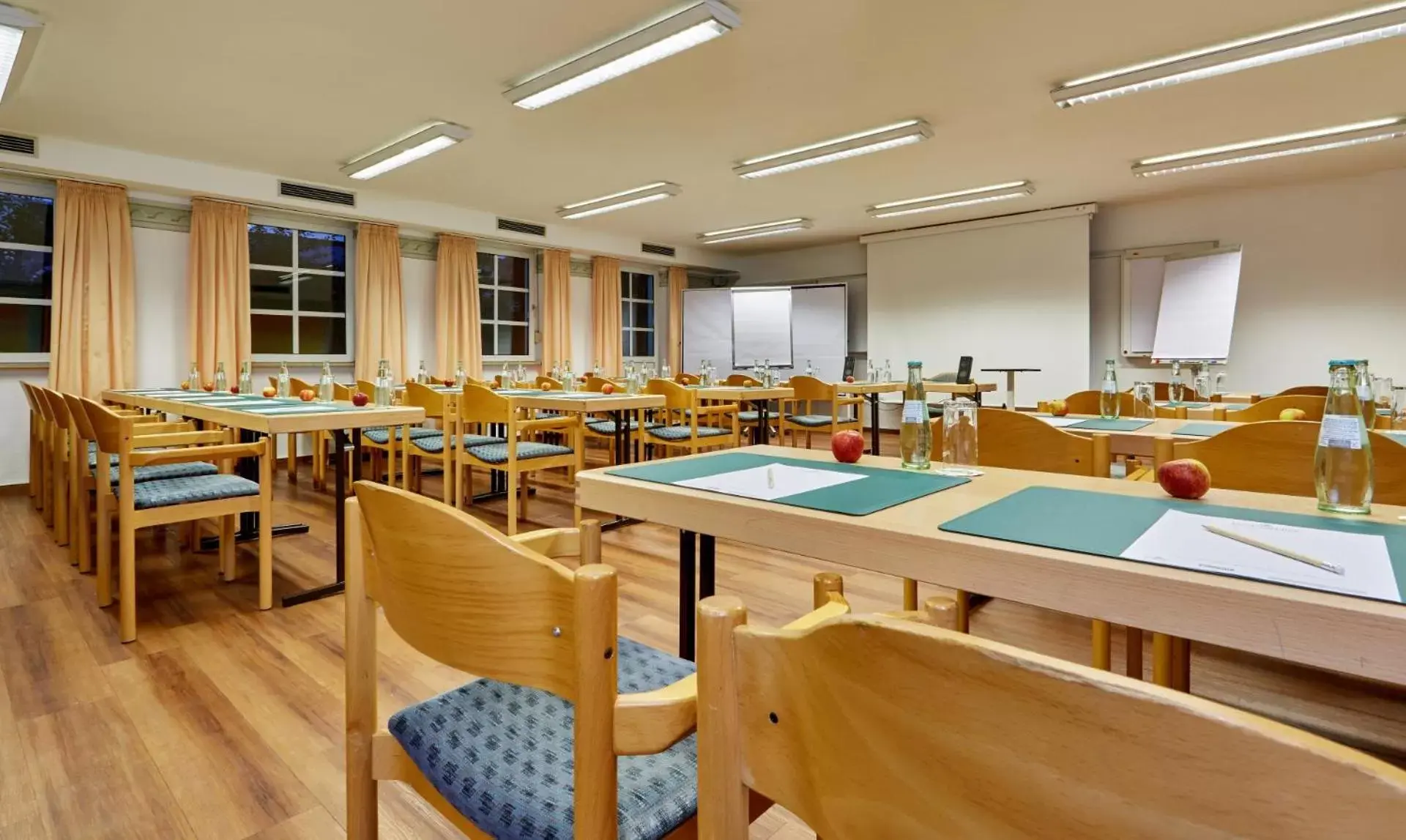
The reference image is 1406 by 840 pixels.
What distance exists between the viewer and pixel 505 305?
8.85 meters

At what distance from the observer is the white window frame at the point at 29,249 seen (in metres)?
5.43

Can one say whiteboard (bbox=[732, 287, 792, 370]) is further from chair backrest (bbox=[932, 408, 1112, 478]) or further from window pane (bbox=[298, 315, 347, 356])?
chair backrest (bbox=[932, 408, 1112, 478])

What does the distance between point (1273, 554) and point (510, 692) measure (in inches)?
38.9

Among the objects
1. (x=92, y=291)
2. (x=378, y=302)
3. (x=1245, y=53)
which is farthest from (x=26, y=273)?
(x=1245, y=53)

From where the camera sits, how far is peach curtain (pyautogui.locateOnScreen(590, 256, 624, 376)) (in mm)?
9531

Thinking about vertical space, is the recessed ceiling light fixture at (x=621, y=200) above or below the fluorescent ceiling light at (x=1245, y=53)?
above

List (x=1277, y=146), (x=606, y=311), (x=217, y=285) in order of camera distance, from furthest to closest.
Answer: (x=606, y=311) < (x=217, y=285) < (x=1277, y=146)

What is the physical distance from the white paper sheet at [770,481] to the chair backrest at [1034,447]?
44 cm

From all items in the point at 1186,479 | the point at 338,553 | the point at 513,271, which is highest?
the point at 513,271

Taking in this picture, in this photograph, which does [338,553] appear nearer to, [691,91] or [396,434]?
[396,434]

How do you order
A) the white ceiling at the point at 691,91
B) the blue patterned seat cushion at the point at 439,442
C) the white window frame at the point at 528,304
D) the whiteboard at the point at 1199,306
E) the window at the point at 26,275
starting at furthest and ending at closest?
1. the white window frame at the point at 528,304
2. the whiteboard at the point at 1199,306
3. the window at the point at 26,275
4. the blue patterned seat cushion at the point at 439,442
5. the white ceiling at the point at 691,91

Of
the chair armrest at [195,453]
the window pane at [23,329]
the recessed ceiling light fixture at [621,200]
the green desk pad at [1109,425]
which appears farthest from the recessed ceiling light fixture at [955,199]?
the window pane at [23,329]

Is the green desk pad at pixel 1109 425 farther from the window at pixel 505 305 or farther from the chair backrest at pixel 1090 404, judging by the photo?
the window at pixel 505 305

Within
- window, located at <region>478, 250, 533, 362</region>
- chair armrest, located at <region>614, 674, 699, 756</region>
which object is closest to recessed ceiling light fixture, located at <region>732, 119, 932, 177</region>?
window, located at <region>478, 250, 533, 362</region>
